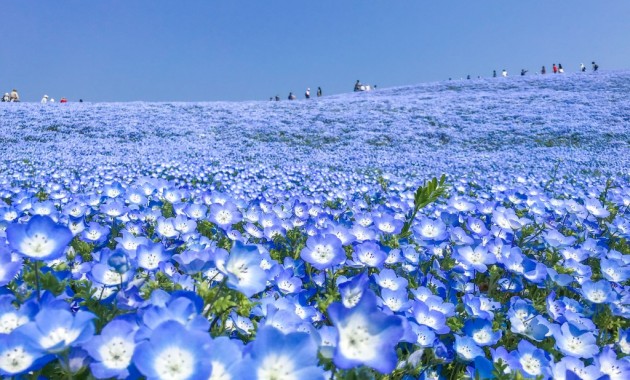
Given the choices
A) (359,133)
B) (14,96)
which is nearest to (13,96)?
(14,96)

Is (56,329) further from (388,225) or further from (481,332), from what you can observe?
(388,225)

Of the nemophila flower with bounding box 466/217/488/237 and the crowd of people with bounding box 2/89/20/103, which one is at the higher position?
the crowd of people with bounding box 2/89/20/103

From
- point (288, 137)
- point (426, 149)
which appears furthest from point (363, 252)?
point (288, 137)

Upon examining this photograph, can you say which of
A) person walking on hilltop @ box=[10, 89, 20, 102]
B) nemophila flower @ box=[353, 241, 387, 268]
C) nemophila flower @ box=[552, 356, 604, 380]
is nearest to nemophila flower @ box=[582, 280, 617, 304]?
nemophila flower @ box=[552, 356, 604, 380]

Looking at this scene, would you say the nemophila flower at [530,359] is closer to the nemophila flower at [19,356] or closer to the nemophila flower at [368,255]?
the nemophila flower at [368,255]

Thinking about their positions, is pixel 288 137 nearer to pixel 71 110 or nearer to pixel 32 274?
pixel 71 110

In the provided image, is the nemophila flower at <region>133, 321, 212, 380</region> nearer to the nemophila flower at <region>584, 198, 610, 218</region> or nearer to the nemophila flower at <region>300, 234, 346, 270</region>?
the nemophila flower at <region>300, 234, 346, 270</region>
